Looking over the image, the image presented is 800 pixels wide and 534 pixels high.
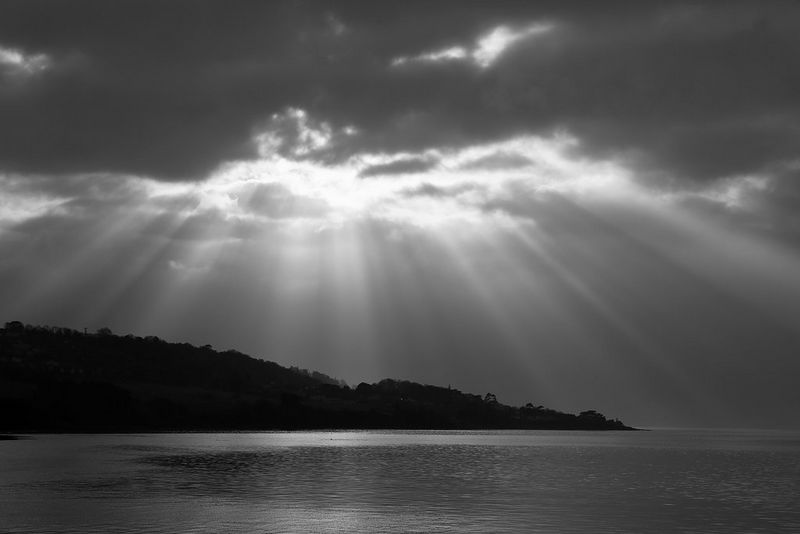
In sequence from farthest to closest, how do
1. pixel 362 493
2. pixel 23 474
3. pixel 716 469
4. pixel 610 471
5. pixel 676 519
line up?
pixel 716 469 → pixel 610 471 → pixel 23 474 → pixel 362 493 → pixel 676 519

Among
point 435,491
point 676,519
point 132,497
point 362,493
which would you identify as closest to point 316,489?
point 362,493

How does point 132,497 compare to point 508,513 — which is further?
point 132,497

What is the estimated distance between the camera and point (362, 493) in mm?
90125

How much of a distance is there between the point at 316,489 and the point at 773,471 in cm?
8441

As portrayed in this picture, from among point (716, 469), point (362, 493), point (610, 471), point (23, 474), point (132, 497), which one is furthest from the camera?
point (716, 469)

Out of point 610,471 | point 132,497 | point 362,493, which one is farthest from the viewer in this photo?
point 610,471

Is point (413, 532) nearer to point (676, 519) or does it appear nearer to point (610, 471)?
point (676, 519)

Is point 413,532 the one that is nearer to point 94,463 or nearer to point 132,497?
point 132,497

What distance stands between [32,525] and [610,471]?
92.9m

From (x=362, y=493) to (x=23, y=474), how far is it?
50146 mm

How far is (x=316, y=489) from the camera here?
306 feet

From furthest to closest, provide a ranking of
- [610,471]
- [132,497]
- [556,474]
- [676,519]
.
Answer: [610,471]
[556,474]
[132,497]
[676,519]

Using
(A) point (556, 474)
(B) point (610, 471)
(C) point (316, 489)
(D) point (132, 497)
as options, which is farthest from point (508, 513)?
(B) point (610, 471)

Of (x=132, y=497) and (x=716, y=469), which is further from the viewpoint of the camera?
(x=716, y=469)
